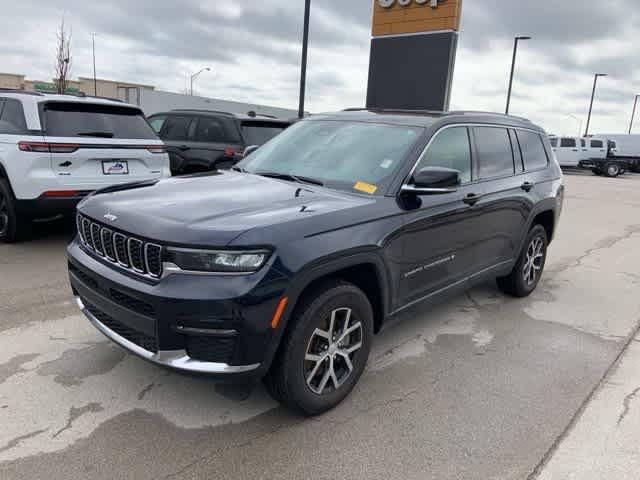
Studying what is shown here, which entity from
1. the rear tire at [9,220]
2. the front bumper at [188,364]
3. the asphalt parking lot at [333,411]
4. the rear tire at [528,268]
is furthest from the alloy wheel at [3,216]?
the rear tire at [528,268]

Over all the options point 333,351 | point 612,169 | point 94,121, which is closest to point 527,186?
point 333,351

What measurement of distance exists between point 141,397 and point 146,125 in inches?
174

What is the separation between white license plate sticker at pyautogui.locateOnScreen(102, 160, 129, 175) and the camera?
589 centimetres

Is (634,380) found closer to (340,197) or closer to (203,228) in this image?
(340,197)

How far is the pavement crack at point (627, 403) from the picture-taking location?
10.1 feet

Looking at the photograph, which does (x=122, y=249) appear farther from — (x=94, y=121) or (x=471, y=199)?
(x=94, y=121)

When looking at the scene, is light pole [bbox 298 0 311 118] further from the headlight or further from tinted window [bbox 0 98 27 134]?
the headlight

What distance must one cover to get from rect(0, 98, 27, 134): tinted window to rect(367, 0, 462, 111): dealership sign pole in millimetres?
9219

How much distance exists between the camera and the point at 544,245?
214 inches

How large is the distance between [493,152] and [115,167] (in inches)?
165

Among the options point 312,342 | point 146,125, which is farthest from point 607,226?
point 312,342

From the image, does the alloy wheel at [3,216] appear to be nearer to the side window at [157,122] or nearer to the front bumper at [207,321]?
the side window at [157,122]

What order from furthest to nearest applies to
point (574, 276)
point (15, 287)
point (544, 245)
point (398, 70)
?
point (398, 70) < point (574, 276) < point (544, 245) < point (15, 287)

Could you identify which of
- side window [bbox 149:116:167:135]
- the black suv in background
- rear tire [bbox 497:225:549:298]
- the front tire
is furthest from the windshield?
side window [bbox 149:116:167:135]
